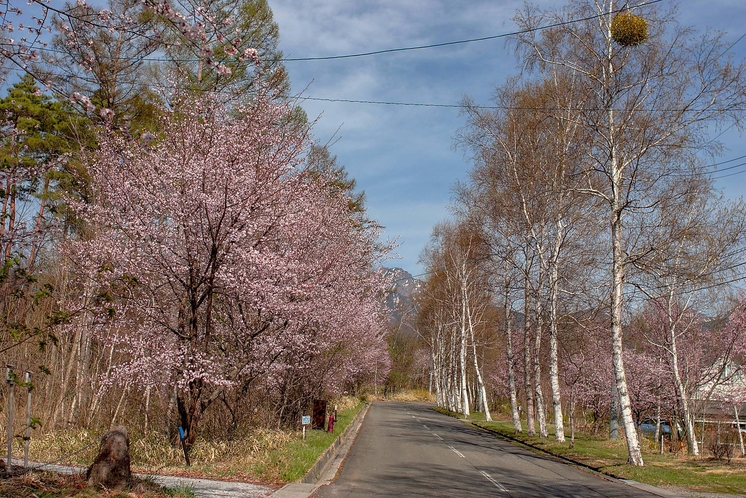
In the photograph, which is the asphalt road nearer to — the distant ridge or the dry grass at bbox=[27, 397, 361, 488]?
the dry grass at bbox=[27, 397, 361, 488]

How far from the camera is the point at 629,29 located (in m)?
15.4

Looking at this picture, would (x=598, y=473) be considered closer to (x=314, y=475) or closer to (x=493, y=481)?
(x=493, y=481)

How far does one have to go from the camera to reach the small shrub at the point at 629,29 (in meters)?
15.4

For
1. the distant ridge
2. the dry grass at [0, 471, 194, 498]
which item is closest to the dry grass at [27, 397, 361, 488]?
the dry grass at [0, 471, 194, 498]

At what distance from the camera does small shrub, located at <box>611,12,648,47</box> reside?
1535 cm

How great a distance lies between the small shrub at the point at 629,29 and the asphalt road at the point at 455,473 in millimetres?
10839

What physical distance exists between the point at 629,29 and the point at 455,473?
11.6m

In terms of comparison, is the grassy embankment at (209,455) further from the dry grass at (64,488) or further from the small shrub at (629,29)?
the small shrub at (629,29)

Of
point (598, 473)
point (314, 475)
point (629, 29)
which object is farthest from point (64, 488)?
point (629, 29)

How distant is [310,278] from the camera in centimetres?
1414

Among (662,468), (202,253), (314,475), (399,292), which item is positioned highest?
(399,292)

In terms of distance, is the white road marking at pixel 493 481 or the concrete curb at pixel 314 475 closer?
the concrete curb at pixel 314 475

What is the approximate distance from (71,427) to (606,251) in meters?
19.2

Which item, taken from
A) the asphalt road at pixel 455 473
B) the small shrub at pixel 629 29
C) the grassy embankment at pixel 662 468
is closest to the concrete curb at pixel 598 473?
the grassy embankment at pixel 662 468
